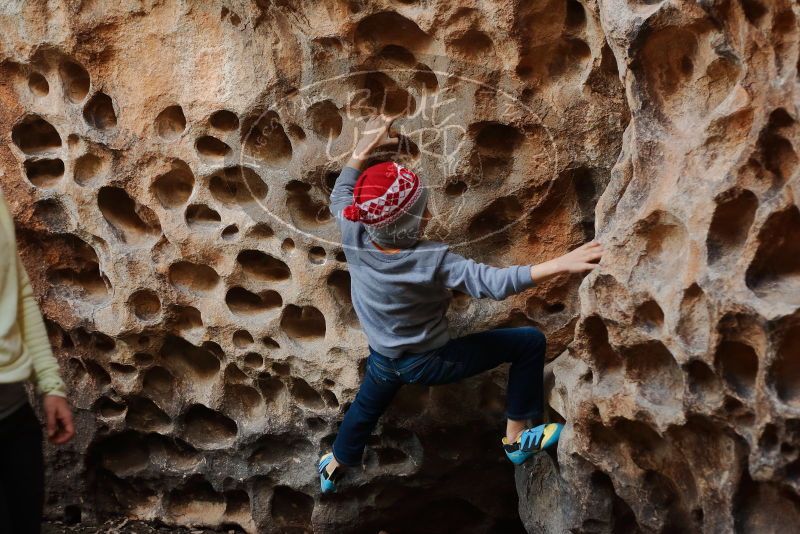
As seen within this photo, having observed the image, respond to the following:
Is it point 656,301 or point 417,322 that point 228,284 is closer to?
point 417,322

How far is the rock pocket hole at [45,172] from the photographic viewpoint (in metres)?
2.88

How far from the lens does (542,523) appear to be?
258 centimetres

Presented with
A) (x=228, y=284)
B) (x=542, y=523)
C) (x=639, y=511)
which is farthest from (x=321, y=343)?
(x=639, y=511)

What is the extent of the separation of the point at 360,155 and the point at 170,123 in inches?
24.0

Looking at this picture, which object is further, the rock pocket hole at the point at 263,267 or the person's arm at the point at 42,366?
the rock pocket hole at the point at 263,267

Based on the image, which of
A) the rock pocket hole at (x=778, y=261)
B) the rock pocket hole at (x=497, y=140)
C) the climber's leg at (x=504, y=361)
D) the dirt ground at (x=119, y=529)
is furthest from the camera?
the dirt ground at (x=119, y=529)

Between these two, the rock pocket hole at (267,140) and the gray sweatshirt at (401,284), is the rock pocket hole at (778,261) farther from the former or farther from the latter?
the rock pocket hole at (267,140)

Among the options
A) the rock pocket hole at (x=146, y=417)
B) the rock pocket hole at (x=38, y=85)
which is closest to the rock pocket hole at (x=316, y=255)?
the rock pocket hole at (x=146, y=417)

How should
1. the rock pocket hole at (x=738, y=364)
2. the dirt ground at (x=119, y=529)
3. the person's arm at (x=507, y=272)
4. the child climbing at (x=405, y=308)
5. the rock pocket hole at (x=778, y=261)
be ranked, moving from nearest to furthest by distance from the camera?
the rock pocket hole at (x=778, y=261) → the rock pocket hole at (x=738, y=364) → the person's arm at (x=507, y=272) → the child climbing at (x=405, y=308) → the dirt ground at (x=119, y=529)

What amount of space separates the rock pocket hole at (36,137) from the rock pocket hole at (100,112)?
16 cm

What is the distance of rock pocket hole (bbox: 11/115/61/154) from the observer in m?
2.88

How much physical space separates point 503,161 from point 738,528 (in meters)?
1.04

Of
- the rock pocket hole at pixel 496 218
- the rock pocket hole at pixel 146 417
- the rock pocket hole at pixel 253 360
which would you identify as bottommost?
the rock pocket hole at pixel 146 417

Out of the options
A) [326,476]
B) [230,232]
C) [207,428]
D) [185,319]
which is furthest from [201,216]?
[326,476]
